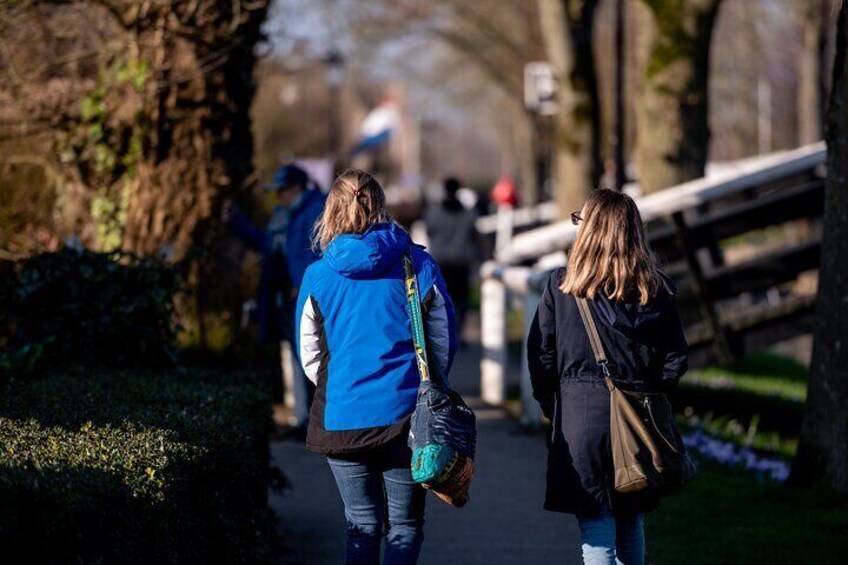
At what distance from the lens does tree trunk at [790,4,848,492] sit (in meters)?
7.80

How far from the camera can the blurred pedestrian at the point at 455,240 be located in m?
18.2

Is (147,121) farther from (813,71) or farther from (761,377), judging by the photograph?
(813,71)

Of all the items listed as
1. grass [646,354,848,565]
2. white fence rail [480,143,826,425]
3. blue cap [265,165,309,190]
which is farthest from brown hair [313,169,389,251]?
white fence rail [480,143,826,425]

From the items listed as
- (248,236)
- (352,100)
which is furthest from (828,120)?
(352,100)

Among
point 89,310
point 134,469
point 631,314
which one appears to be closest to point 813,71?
point 89,310

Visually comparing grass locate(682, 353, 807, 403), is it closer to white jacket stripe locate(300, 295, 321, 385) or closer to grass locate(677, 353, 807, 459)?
grass locate(677, 353, 807, 459)

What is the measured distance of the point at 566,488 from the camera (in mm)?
5301

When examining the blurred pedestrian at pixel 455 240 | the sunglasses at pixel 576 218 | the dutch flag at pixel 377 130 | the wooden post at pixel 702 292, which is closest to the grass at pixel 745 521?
the wooden post at pixel 702 292

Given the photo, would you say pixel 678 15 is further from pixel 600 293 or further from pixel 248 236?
pixel 600 293

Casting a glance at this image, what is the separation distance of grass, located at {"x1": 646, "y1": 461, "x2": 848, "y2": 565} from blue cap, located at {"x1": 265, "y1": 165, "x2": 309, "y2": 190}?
340 centimetres

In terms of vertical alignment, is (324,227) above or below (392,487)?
above

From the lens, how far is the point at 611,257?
5.32 meters

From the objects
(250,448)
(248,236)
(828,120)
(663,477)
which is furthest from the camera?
(248,236)

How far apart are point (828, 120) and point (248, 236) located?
431 centimetres
